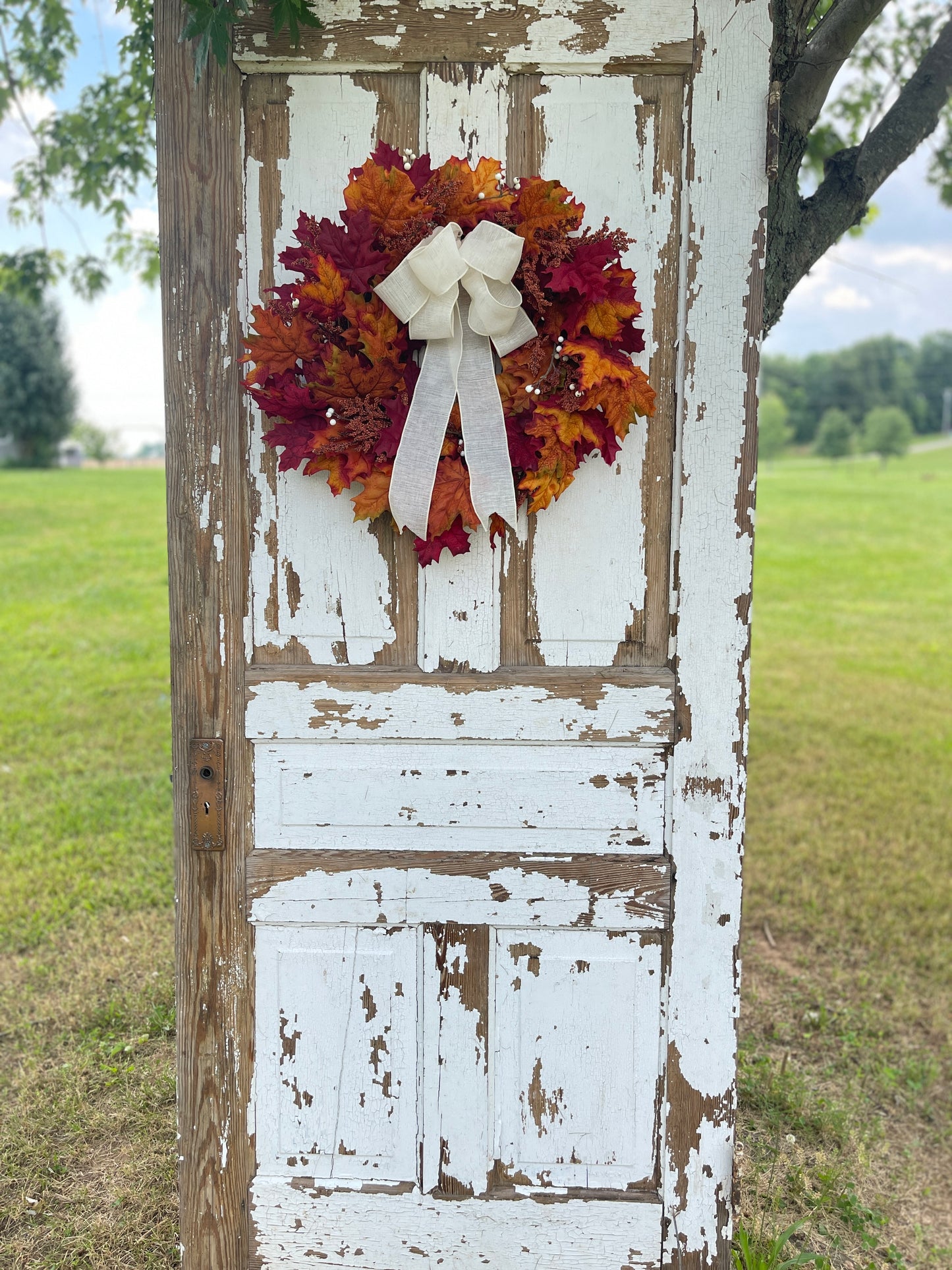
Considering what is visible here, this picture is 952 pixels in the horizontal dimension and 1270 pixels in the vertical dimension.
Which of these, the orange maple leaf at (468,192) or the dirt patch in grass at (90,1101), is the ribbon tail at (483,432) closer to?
the orange maple leaf at (468,192)

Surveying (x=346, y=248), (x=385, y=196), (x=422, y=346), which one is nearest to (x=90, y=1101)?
(x=422, y=346)

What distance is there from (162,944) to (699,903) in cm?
247

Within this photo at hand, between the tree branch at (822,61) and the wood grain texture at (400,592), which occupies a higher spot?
the tree branch at (822,61)

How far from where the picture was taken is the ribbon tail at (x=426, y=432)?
5.61ft

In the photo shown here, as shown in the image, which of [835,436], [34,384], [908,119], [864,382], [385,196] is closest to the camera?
[385,196]

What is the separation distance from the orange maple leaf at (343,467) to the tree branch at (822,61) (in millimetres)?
1494

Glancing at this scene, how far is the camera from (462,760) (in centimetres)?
183

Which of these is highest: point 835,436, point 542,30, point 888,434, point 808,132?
point 835,436

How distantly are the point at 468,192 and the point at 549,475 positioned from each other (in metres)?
0.51

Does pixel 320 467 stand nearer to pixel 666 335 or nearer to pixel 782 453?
pixel 666 335

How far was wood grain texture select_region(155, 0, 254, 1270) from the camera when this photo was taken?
1748 millimetres

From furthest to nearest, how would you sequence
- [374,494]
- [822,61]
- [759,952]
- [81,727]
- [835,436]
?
[835,436] < [81,727] < [759,952] < [822,61] < [374,494]

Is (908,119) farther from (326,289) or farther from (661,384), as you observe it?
(326,289)

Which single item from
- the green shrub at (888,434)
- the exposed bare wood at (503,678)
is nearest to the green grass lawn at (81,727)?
the exposed bare wood at (503,678)
